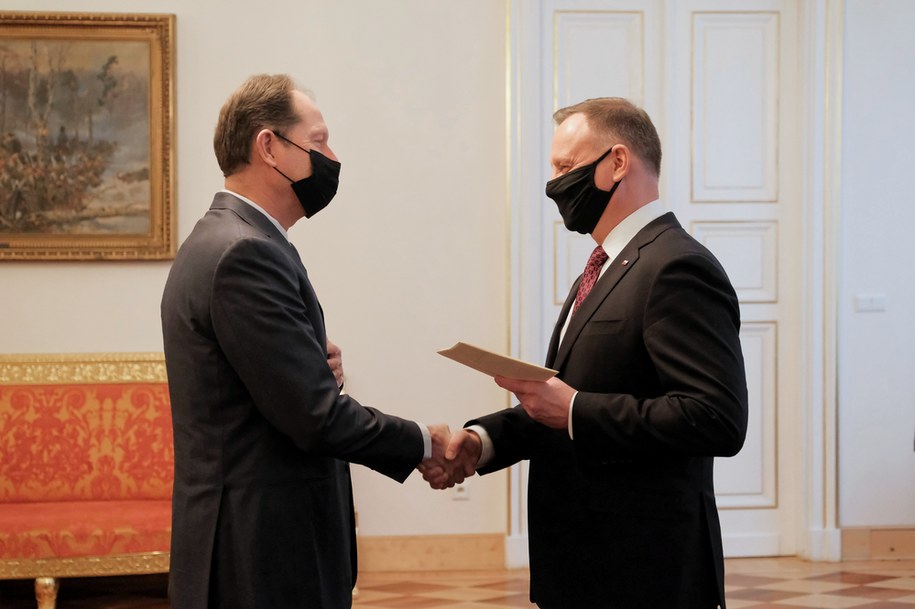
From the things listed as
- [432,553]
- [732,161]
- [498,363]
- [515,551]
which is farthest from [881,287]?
[498,363]

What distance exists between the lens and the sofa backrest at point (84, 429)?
4938 millimetres

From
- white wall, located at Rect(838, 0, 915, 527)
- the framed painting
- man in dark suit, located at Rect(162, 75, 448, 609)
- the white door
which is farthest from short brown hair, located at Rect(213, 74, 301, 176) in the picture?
white wall, located at Rect(838, 0, 915, 527)

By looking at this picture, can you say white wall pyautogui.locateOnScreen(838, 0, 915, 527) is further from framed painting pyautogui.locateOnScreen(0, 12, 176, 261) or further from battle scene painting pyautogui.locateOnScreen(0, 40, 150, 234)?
battle scene painting pyautogui.locateOnScreen(0, 40, 150, 234)

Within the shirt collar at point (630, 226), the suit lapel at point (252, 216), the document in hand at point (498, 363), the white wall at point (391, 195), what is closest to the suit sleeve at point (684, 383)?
the document in hand at point (498, 363)

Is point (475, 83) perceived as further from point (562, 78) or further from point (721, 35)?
point (721, 35)

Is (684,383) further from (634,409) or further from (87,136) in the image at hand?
(87,136)

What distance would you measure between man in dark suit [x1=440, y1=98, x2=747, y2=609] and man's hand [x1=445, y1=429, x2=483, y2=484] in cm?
31

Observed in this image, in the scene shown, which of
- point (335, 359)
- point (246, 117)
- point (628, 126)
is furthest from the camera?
point (335, 359)

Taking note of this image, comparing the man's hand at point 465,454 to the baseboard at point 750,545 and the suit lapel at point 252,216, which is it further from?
the baseboard at point 750,545

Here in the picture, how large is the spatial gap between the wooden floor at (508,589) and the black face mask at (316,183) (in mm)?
2833

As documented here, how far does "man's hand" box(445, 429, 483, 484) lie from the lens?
8.74ft

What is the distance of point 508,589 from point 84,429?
2292 millimetres

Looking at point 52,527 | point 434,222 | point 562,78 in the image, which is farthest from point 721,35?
point 52,527

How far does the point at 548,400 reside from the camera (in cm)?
225
